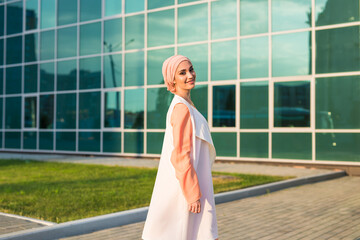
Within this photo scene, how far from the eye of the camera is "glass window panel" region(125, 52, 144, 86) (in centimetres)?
1711

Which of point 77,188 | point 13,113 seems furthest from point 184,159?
point 13,113

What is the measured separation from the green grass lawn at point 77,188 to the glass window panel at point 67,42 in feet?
23.5

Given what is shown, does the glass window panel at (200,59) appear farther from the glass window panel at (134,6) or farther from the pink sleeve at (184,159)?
the pink sleeve at (184,159)

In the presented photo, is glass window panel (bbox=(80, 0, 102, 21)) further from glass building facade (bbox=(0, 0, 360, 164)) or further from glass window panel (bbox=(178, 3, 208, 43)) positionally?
glass window panel (bbox=(178, 3, 208, 43))

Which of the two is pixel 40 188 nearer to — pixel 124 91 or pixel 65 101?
pixel 124 91

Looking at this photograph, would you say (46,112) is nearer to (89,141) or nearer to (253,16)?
(89,141)

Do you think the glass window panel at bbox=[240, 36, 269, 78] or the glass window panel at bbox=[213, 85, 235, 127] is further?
the glass window panel at bbox=[213, 85, 235, 127]

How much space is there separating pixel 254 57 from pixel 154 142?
15.6ft

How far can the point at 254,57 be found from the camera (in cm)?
1462

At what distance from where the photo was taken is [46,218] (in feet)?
20.1

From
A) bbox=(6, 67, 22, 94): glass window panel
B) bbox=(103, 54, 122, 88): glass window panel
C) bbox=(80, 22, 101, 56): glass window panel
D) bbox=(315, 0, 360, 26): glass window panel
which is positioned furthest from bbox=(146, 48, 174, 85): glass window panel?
bbox=(6, 67, 22, 94): glass window panel

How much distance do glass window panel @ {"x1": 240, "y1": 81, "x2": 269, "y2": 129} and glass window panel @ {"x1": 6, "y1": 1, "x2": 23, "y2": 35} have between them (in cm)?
1177

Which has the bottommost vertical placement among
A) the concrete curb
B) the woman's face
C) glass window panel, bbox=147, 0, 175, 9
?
the concrete curb

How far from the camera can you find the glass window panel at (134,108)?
17062mm
